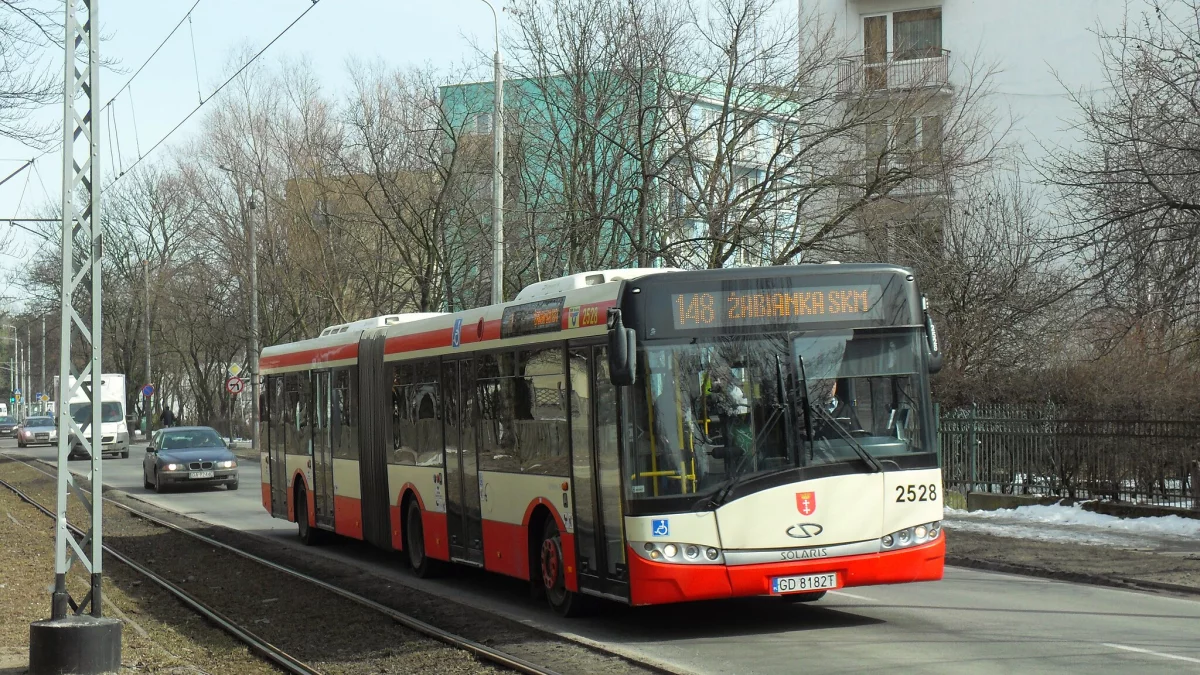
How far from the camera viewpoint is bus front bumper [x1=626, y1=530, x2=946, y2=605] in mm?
10102

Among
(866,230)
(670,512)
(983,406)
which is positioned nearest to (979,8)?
(866,230)

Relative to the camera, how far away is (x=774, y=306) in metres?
10.7

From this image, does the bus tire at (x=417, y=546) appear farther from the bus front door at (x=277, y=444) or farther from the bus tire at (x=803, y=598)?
the bus front door at (x=277, y=444)

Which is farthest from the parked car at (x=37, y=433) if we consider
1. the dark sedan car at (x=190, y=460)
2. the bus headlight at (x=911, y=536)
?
the bus headlight at (x=911, y=536)

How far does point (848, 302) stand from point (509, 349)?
334cm

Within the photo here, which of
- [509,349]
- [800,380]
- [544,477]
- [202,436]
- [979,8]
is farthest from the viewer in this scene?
[979,8]

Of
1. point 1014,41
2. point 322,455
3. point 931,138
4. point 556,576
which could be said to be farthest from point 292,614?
point 1014,41

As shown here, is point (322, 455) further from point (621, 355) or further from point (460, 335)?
point (621, 355)

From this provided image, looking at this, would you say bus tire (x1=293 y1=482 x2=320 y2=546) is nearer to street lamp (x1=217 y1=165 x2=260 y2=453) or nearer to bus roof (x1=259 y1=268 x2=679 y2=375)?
bus roof (x1=259 y1=268 x2=679 y2=375)

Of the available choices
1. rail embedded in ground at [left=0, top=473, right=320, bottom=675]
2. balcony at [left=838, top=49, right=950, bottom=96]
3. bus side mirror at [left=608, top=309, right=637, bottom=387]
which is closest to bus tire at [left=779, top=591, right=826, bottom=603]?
bus side mirror at [left=608, top=309, right=637, bottom=387]

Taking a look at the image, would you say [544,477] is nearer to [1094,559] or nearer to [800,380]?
[800,380]

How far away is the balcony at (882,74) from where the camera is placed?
2628 centimetres

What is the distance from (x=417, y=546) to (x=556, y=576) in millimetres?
4104

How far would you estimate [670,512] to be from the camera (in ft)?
33.2
